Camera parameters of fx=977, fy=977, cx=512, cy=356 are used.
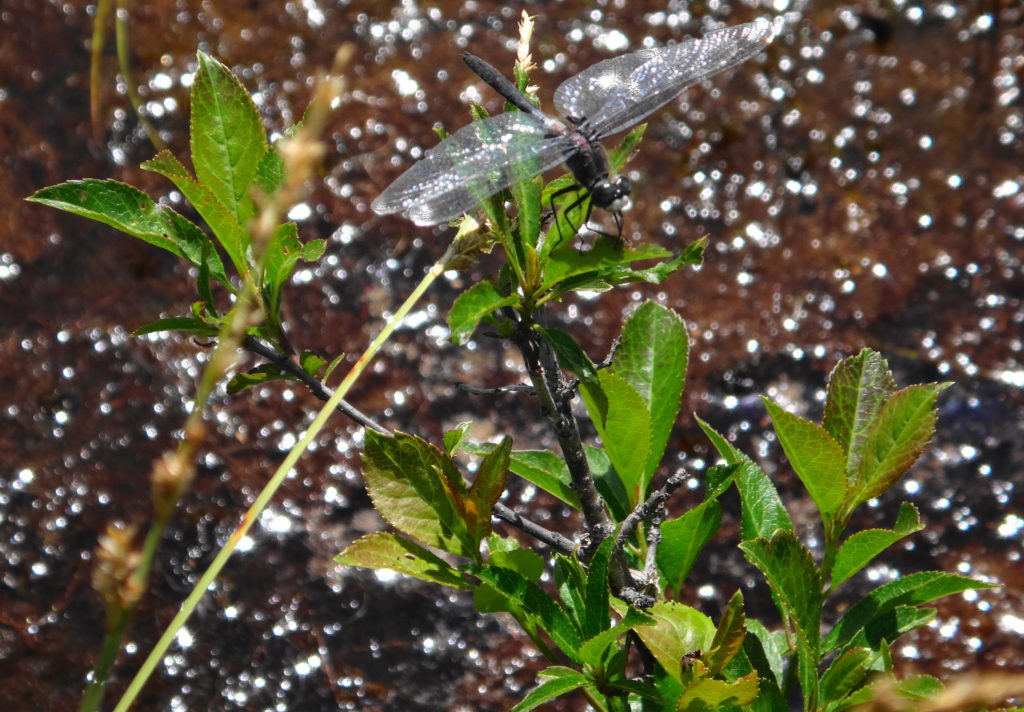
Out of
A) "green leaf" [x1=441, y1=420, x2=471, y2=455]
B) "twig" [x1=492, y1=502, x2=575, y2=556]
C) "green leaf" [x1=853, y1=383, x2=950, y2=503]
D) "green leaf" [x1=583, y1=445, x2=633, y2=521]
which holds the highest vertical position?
"green leaf" [x1=853, y1=383, x2=950, y2=503]

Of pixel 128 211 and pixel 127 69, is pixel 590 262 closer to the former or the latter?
pixel 128 211

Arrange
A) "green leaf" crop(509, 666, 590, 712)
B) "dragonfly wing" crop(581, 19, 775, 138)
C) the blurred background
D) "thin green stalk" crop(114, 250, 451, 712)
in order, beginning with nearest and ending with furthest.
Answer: "thin green stalk" crop(114, 250, 451, 712) → "green leaf" crop(509, 666, 590, 712) → "dragonfly wing" crop(581, 19, 775, 138) → the blurred background

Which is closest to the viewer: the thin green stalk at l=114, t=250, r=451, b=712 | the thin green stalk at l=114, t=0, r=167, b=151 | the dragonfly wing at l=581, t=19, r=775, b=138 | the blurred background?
the thin green stalk at l=114, t=250, r=451, b=712

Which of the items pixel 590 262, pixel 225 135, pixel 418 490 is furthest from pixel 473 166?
pixel 418 490

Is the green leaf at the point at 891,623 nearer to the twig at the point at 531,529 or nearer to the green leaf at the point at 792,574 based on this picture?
the green leaf at the point at 792,574

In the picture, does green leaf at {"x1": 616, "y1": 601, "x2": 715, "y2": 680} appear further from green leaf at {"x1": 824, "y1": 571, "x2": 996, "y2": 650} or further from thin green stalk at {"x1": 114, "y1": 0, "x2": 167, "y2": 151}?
thin green stalk at {"x1": 114, "y1": 0, "x2": 167, "y2": 151}

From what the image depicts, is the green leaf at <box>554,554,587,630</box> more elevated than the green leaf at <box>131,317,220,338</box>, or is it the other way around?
the green leaf at <box>131,317,220,338</box>

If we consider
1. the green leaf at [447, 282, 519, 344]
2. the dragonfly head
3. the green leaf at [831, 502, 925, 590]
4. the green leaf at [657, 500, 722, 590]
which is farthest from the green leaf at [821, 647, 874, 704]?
the dragonfly head
